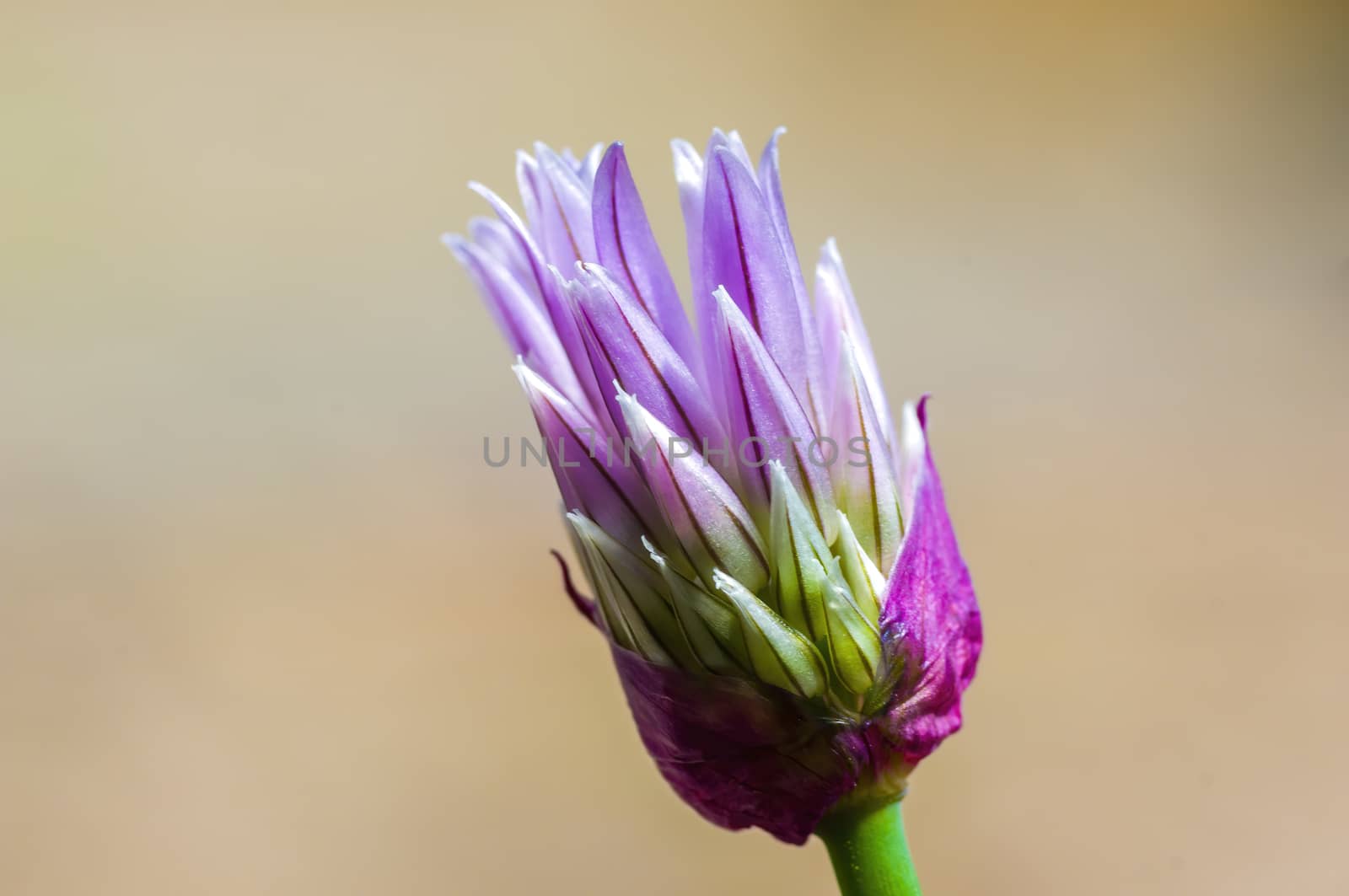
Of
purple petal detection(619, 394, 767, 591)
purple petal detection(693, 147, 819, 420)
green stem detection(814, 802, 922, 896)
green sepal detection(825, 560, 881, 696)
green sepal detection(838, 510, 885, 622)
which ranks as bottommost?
green stem detection(814, 802, 922, 896)

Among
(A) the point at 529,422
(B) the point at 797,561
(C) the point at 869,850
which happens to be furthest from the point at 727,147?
(A) the point at 529,422

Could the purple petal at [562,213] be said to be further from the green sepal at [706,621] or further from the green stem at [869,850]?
the green stem at [869,850]

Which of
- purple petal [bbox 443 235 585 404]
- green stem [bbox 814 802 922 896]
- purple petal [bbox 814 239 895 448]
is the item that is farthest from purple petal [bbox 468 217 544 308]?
green stem [bbox 814 802 922 896]

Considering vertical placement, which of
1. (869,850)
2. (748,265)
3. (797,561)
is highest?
(748,265)

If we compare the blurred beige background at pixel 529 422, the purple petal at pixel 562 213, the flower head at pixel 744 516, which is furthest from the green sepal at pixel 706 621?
the blurred beige background at pixel 529 422

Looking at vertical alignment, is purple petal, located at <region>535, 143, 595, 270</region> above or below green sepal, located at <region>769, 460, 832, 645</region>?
above

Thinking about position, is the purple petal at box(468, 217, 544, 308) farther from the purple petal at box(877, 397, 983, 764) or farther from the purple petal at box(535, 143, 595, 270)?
the purple petal at box(877, 397, 983, 764)

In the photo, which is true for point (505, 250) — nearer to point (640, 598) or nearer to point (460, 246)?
point (460, 246)
